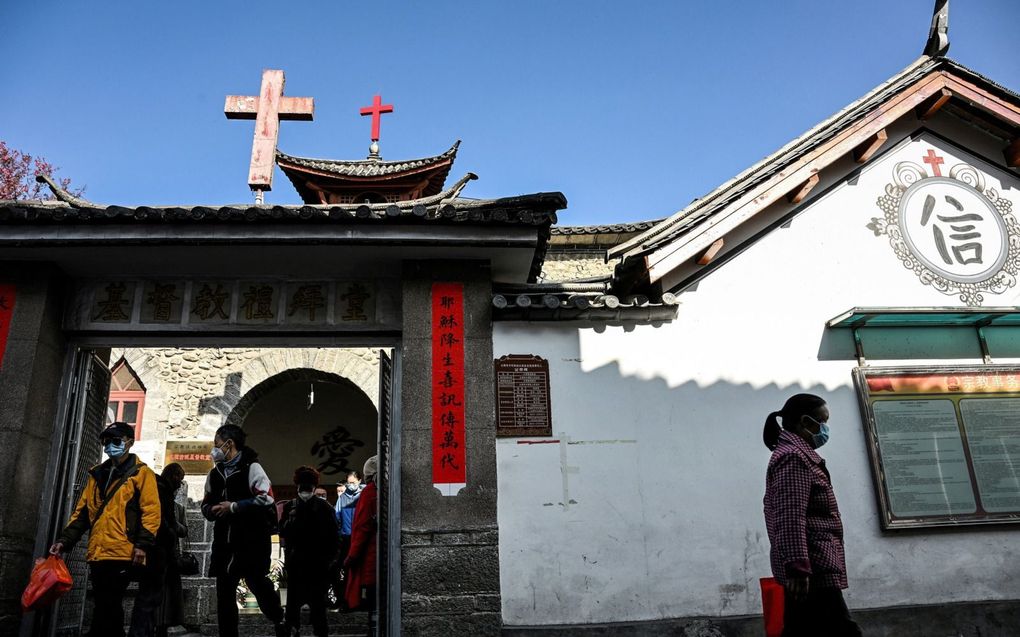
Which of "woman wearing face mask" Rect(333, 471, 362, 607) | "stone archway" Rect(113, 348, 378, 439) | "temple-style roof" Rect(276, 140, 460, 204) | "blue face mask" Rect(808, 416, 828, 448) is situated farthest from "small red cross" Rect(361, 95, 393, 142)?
"blue face mask" Rect(808, 416, 828, 448)

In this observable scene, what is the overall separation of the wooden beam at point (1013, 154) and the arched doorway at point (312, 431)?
1088 cm

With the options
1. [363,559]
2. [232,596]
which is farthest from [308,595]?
[232,596]

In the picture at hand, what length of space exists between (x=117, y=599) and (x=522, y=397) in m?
3.51

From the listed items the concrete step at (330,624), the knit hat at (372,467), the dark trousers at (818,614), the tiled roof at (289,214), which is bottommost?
the concrete step at (330,624)

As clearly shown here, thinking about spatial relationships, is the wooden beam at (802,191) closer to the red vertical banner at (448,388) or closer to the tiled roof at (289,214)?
the tiled roof at (289,214)

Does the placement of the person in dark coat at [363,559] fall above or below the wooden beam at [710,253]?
below

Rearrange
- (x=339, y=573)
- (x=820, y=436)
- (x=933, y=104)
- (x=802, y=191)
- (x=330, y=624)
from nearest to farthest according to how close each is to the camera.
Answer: (x=820, y=436) < (x=802, y=191) < (x=933, y=104) < (x=339, y=573) < (x=330, y=624)

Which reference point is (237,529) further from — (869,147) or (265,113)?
(869,147)

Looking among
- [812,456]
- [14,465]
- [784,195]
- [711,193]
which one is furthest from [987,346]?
[14,465]

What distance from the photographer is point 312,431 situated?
15.4 m

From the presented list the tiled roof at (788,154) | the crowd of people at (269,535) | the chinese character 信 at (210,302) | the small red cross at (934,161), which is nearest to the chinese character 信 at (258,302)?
the chinese character 信 at (210,302)

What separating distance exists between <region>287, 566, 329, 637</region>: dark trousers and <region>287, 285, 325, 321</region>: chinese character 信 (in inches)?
89.9

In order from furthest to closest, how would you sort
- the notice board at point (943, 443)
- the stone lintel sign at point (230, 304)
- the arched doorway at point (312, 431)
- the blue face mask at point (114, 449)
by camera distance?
the arched doorway at point (312, 431) → the stone lintel sign at point (230, 304) → the notice board at point (943, 443) → the blue face mask at point (114, 449)

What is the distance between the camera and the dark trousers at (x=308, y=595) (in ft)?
21.9
